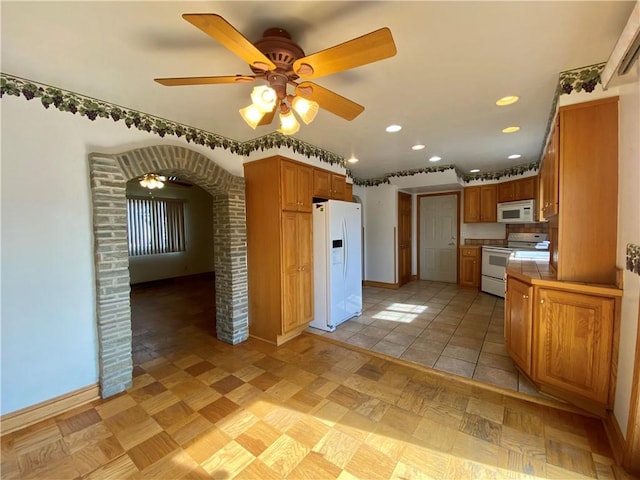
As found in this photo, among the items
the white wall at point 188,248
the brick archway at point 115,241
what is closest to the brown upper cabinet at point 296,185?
the brick archway at point 115,241

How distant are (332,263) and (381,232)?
8.70ft

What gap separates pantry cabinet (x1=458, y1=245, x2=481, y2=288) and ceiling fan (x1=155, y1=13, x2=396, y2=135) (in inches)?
195

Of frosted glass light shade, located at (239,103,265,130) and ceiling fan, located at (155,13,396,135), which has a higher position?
ceiling fan, located at (155,13,396,135)

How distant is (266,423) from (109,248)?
6.23ft

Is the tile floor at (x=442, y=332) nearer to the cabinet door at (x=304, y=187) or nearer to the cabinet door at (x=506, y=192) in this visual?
the cabinet door at (x=304, y=187)

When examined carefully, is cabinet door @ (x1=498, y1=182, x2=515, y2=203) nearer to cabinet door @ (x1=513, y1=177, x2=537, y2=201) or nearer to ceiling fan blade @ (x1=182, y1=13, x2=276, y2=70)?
cabinet door @ (x1=513, y1=177, x2=537, y2=201)

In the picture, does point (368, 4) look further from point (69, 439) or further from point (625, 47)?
point (69, 439)

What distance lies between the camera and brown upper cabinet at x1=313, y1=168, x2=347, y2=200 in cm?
355

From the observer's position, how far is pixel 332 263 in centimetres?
349

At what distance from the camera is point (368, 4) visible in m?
1.27

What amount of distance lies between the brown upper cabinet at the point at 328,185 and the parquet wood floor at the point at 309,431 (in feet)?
7.11

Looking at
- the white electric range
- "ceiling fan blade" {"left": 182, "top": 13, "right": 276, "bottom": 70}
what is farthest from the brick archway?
the white electric range

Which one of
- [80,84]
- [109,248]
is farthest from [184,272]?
[80,84]

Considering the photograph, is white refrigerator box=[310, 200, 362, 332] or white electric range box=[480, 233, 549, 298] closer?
white refrigerator box=[310, 200, 362, 332]
